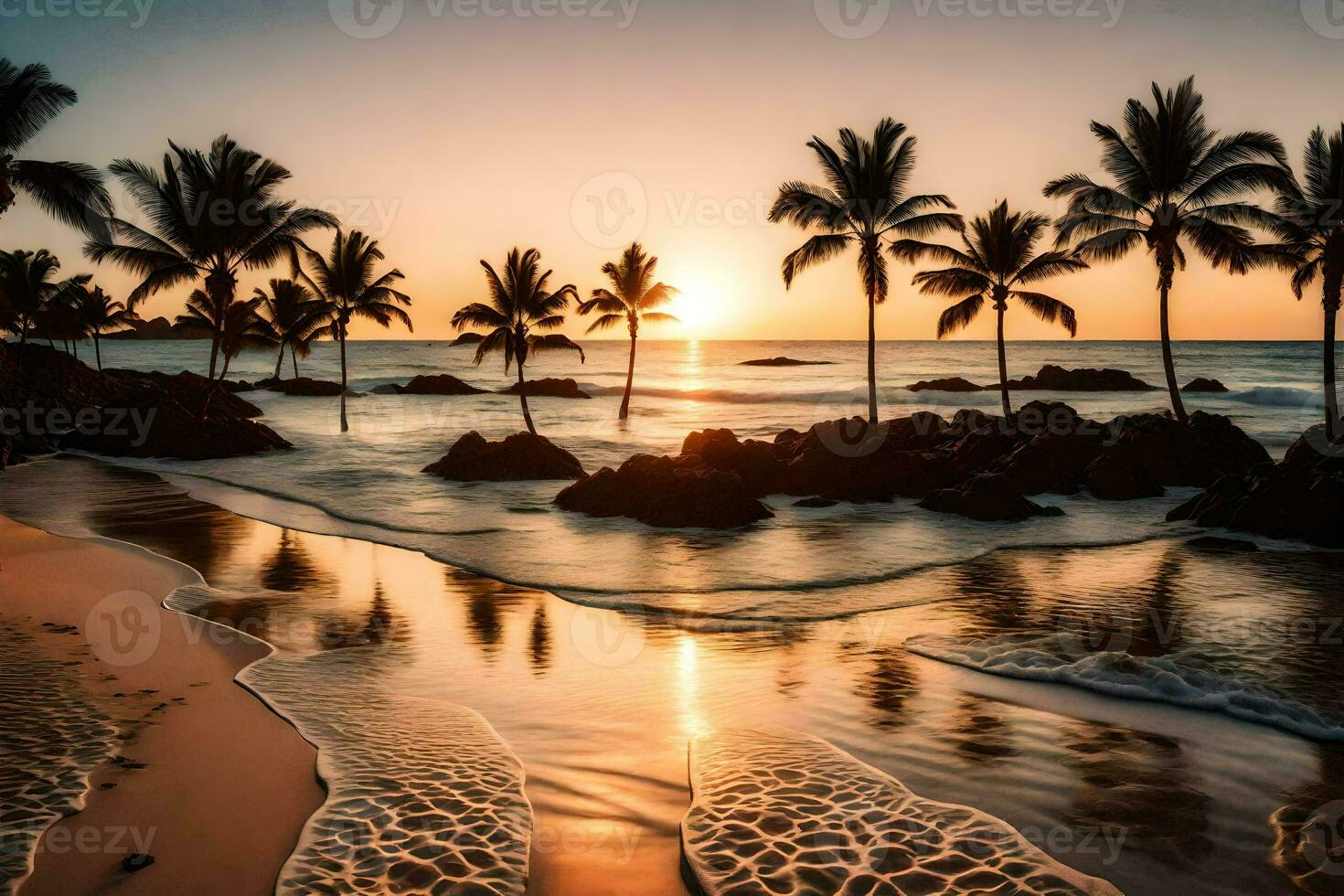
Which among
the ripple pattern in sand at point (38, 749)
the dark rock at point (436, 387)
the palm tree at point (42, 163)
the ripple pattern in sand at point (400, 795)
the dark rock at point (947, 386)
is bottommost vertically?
the ripple pattern in sand at point (400, 795)

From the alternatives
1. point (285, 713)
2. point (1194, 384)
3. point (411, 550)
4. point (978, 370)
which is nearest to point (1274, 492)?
point (411, 550)

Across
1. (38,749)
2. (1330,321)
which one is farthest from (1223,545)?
(1330,321)

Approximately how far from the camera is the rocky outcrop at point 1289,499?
14477 millimetres

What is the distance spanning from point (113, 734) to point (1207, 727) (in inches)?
309

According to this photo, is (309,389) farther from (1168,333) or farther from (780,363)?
(780,363)

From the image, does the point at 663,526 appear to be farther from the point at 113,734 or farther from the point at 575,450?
the point at 575,450

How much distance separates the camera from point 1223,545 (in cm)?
1451

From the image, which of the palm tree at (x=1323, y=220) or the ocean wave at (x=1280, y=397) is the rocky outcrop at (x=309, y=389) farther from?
the ocean wave at (x=1280, y=397)

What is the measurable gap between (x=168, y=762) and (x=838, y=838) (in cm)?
417

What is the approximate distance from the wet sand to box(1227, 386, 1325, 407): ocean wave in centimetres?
6846

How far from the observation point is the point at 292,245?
102 ft

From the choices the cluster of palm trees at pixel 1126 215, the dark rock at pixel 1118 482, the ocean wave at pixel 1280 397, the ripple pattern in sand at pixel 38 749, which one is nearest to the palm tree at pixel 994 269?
the cluster of palm trees at pixel 1126 215

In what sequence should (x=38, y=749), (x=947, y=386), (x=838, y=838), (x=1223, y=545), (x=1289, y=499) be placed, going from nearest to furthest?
(x=838, y=838) → (x=38, y=749) → (x=1223, y=545) → (x=1289, y=499) → (x=947, y=386)

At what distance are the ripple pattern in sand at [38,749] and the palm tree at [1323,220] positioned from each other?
28185mm
